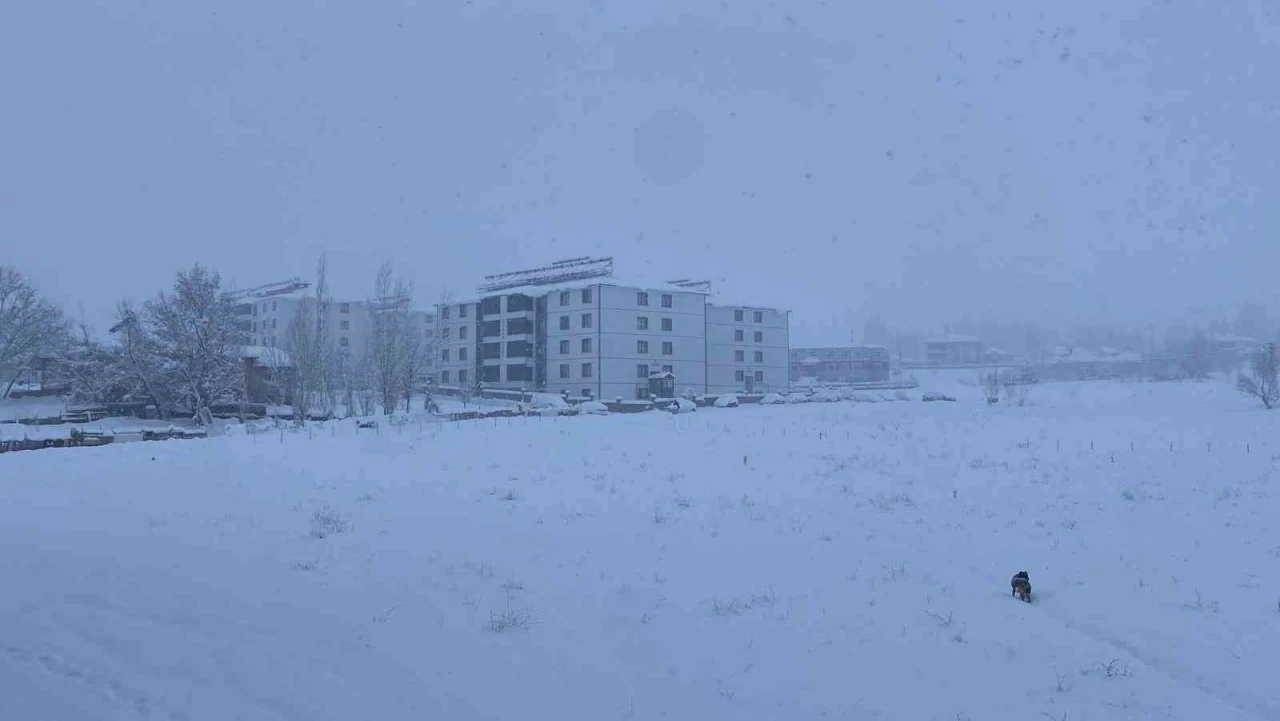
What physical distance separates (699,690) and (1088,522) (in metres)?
7.69

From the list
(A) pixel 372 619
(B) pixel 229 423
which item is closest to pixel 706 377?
(B) pixel 229 423

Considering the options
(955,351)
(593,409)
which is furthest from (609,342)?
(955,351)

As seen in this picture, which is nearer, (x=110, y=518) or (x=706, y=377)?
(x=110, y=518)

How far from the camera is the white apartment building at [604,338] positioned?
66.7m

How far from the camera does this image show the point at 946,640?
22.3ft

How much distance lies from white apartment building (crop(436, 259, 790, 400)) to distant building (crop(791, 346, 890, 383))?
41042 mm

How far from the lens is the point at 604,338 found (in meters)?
66.2

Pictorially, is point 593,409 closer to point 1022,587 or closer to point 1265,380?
point 1022,587

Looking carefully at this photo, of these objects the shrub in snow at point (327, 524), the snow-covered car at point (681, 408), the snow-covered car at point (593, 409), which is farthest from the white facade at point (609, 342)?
the shrub in snow at point (327, 524)

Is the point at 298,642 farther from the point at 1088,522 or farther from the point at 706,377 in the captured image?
the point at 706,377

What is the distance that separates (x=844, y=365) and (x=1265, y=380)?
76.5m

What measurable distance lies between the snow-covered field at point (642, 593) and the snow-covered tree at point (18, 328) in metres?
47.8

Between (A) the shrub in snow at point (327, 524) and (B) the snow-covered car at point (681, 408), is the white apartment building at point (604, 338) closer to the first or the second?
(B) the snow-covered car at point (681, 408)

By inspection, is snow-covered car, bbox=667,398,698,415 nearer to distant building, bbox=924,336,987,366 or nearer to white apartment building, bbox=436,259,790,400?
white apartment building, bbox=436,259,790,400
